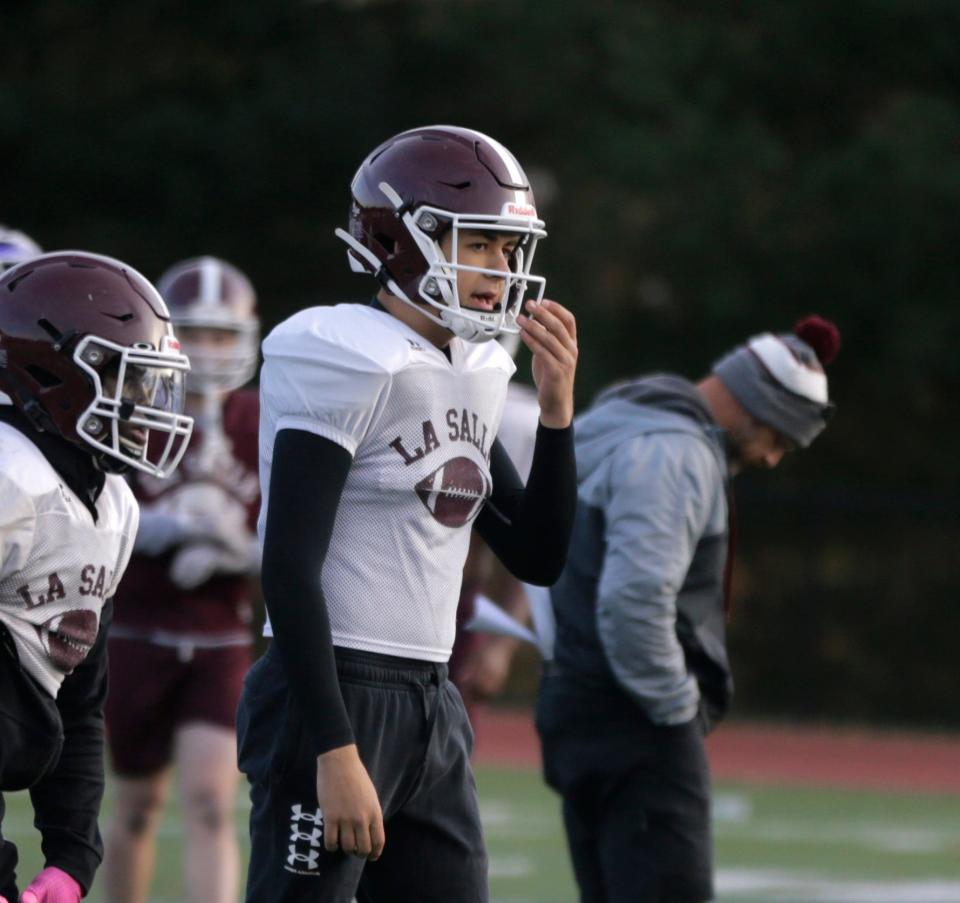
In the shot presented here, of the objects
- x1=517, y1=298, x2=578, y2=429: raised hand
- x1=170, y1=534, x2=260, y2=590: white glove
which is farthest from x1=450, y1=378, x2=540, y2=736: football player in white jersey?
x1=517, y1=298, x2=578, y2=429: raised hand

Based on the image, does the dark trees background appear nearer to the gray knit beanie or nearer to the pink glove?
the gray knit beanie

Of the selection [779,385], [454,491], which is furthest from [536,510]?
[779,385]

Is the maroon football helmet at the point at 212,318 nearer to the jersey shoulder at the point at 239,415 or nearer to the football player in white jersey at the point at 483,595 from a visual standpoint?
the jersey shoulder at the point at 239,415

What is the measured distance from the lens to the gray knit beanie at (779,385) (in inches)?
207

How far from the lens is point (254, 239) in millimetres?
22484

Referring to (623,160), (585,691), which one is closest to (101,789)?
(585,691)

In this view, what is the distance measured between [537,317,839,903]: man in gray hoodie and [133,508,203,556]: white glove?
4.27ft

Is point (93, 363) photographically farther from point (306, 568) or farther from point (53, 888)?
point (53, 888)

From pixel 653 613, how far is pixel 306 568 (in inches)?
63.7

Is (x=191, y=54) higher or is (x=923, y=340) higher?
(x=191, y=54)

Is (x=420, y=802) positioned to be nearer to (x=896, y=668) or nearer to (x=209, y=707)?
(x=209, y=707)

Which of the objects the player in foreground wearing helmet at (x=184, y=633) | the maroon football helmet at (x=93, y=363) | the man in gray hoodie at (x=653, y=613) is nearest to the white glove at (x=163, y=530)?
the player in foreground wearing helmet at (x=184, y=633)

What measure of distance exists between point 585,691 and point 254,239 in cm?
1770

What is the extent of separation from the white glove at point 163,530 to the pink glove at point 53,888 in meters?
2.51
